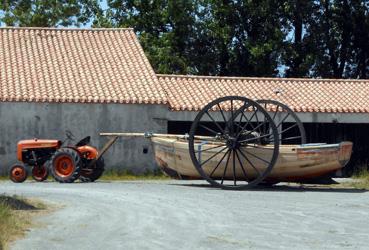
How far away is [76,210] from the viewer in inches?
620

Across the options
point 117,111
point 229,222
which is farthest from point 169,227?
point 117,111

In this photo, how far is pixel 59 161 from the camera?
25.0 meters

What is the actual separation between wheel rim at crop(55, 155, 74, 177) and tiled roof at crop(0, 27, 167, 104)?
5353 mm

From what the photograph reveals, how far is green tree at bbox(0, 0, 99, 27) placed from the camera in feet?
162

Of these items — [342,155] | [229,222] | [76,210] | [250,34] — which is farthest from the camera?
[250,34]

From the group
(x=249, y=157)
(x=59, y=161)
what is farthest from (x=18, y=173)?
(x=249, y=157)

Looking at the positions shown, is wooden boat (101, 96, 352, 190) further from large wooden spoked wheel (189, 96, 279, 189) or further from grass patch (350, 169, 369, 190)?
grass patch (350, 169, 369, 190)

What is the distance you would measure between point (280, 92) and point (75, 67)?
314 inches

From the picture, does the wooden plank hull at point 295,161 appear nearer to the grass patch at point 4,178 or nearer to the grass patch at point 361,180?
the grass patch at point 361,180

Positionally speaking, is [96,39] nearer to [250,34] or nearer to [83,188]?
[250,34]

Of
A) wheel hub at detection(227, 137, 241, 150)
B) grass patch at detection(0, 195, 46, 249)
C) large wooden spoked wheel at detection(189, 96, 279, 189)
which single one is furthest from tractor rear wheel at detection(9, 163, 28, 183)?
grass patch at detection(0, 195, 46, 249)

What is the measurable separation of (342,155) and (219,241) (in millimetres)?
11496

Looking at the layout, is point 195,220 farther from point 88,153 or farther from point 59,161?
point 88,153

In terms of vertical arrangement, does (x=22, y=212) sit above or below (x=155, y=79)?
below
